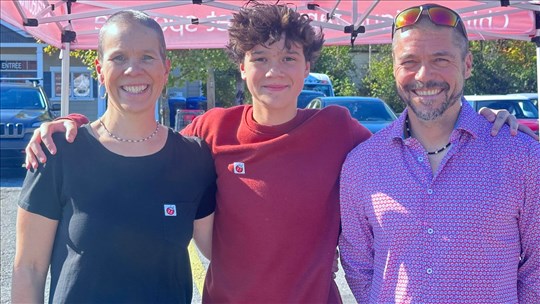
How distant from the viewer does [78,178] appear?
7.93 feet

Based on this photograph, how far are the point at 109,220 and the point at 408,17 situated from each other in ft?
4.55

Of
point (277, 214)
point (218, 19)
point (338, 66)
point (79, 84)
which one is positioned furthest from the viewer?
point (338, 66)

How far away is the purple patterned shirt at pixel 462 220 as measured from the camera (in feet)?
7.72

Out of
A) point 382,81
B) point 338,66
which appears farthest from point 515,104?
point 338,66

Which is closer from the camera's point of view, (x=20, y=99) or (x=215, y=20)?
(x=215, y=20)

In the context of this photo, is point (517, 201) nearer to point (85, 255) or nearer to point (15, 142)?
point (85, 255)

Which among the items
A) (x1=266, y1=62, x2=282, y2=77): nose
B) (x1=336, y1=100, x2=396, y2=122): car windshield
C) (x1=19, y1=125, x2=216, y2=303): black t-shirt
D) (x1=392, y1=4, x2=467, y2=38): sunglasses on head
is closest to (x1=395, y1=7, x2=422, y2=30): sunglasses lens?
(x1=392, y1=4, x2=467, y2=38): sunglasses on head

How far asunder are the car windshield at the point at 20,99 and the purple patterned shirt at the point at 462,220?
428 inches

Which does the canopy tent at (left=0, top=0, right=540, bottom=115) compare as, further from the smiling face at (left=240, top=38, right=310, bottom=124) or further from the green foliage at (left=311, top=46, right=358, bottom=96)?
the green foliage at (left=311, top=46, right=358, bottom=96)

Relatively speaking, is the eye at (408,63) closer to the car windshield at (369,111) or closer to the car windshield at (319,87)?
the car windshield at (369,111)

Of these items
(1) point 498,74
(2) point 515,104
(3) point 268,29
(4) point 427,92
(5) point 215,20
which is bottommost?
(2) point 515,104

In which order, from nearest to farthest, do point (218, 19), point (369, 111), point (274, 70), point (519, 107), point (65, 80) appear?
point (274, 70) → point (65, 80) → point (218, 19) → point (369, 111) → point (519, 107)

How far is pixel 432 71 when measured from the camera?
250 centimetres

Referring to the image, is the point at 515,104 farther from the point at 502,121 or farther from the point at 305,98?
the point at 502,121
